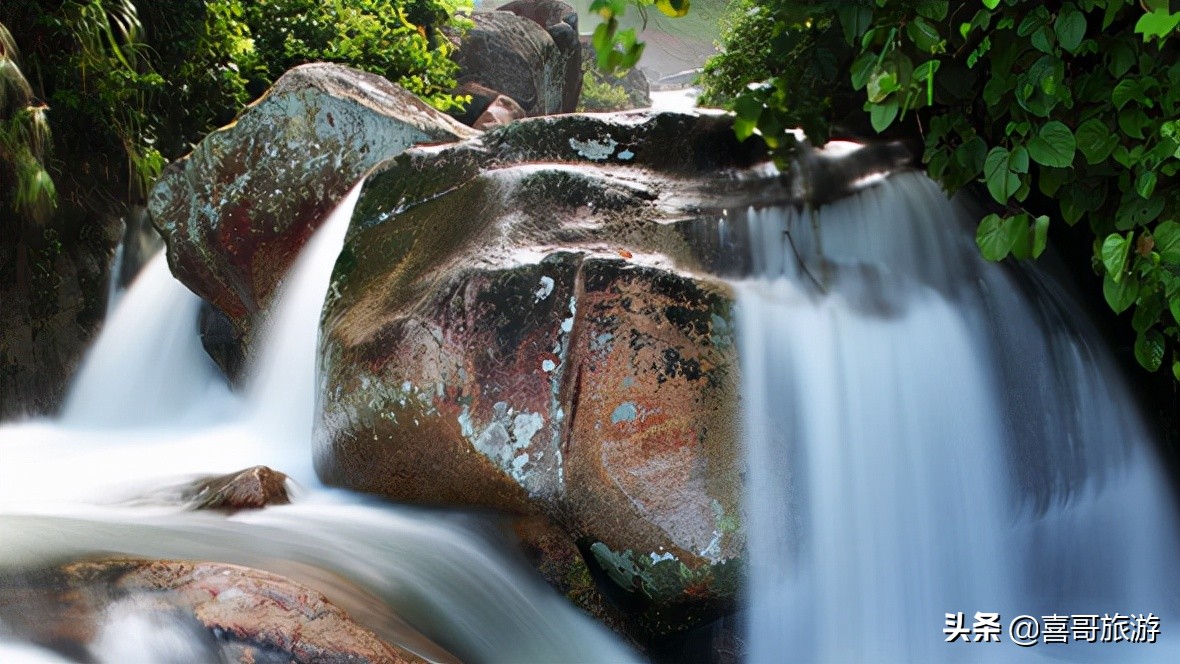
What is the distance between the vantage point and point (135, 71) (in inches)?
206

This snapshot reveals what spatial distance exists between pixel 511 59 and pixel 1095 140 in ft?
26.8

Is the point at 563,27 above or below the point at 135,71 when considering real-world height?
above

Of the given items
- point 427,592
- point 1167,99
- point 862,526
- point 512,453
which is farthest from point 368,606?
point 1167,99

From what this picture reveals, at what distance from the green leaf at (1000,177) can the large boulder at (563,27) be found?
9127mm

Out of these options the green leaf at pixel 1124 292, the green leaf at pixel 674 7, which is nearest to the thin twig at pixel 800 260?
the green leaf at pixel 1124 292

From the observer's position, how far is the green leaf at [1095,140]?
2.70 metres

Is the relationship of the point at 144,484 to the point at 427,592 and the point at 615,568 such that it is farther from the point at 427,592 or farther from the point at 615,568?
the point at 615,568

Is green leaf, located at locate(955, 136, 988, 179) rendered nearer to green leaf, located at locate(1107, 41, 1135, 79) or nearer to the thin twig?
green leaf, located at locate(1107, 41, 1135, 79)

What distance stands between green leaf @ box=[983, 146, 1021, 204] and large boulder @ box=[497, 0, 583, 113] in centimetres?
913

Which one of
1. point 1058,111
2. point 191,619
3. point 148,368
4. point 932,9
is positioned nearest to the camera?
point 191,619

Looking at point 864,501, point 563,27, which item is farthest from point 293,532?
point 563,27

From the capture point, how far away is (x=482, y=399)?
2791mm

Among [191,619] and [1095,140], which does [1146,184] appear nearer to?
[1095,140]

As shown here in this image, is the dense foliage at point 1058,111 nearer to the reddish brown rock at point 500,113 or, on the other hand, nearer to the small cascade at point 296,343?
the small cascade at point 296,343
